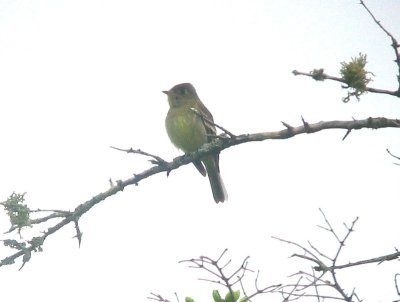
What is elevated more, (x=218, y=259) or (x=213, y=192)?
(x=213, y=192)

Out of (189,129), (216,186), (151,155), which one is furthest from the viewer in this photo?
(216,186)

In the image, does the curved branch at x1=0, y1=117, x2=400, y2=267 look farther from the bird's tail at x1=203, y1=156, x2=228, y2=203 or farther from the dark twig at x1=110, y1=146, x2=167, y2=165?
the bird's tail at x1=203, y1=156, x2=228, y2=203

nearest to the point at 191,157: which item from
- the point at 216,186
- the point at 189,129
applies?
the point at 189,129

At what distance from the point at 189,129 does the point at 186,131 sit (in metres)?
0.05

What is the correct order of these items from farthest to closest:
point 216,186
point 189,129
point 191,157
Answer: point 216,186, point 189,129, point 191,157

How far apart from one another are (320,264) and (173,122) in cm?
528

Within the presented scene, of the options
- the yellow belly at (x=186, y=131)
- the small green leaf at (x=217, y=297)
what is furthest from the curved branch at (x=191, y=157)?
the yellow belly at (x=186, y=131)

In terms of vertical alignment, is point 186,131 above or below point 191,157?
above

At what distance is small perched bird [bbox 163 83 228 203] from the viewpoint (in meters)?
7.73

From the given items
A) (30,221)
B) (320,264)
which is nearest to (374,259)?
(320,264)

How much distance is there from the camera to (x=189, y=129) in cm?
773

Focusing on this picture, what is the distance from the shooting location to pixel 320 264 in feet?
9.55

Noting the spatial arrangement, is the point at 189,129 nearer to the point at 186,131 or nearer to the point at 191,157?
the point at 186,131

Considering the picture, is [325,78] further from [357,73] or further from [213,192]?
[213,192]
